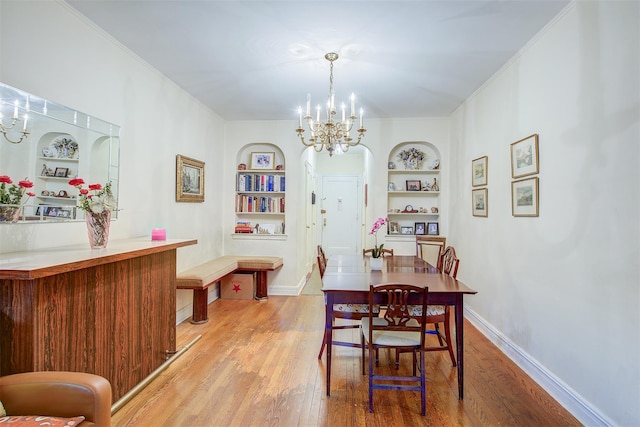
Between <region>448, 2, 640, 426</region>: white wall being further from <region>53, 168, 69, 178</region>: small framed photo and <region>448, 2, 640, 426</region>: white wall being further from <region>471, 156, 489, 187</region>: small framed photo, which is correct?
<region>53, 168, 69, 178</region>: small framed photo

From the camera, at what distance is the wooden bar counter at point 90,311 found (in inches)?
58.4

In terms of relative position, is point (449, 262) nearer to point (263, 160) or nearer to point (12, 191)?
point (12, 191)

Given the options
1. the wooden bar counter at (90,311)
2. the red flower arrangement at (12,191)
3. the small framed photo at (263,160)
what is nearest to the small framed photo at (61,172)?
the red flower arrangement at (12,191)

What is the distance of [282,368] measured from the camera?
259cm

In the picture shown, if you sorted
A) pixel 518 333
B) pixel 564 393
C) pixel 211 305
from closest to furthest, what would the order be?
pixel 564 393 → pixel 518 333 → pixel 211 305

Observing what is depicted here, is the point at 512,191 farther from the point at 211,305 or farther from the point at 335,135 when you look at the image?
the point at 211,305

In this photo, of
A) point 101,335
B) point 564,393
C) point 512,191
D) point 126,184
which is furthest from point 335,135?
point 564,393

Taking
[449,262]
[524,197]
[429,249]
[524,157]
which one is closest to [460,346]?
[449,262]

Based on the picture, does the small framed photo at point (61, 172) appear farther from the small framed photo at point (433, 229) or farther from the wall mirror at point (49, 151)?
the small framed photo at point (433, 229)

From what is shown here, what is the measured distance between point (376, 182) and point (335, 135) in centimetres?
195

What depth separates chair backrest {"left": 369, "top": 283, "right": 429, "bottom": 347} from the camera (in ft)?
6.43

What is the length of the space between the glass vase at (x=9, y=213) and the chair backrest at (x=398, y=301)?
6.82ft

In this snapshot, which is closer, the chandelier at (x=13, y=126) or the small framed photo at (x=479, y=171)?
the chandelier at (x=13, y=126)

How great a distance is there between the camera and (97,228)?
2.05m
